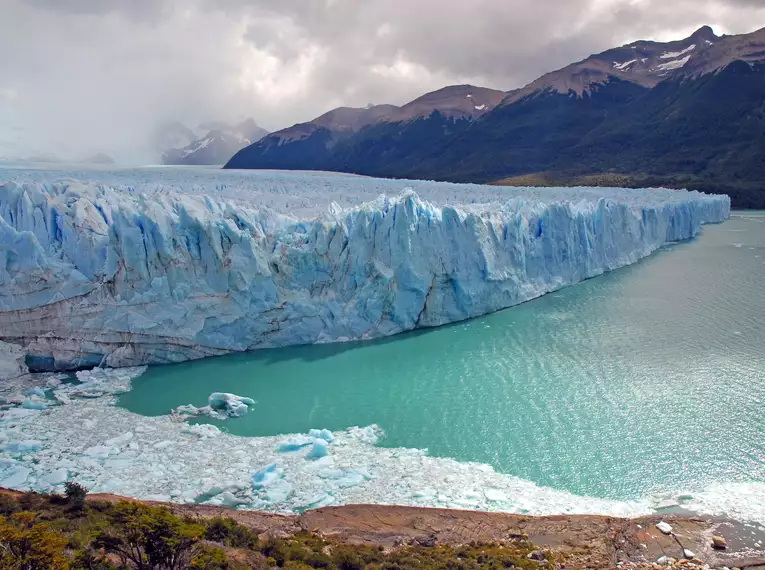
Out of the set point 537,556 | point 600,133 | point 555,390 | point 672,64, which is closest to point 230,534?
point 537,556

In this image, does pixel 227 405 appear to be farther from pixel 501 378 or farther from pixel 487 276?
pixel 487 276

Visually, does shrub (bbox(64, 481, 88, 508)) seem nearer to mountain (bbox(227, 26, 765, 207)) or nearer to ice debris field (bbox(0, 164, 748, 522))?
ice debris field (bbox(0, 164, 748, 522))

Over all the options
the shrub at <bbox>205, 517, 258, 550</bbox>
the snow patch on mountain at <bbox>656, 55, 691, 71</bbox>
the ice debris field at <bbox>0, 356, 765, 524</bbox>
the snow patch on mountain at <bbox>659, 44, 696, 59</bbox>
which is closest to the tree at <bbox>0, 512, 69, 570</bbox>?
the shrub at <bbox>205, 517, 258, 550</bbox>

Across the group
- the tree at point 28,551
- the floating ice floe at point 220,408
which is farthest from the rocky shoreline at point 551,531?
the floating ice floe at point 220,408

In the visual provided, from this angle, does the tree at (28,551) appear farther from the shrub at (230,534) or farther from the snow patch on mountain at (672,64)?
the snow patch on mountain at (672,64)

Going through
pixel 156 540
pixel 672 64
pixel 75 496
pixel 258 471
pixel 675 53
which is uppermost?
pixel 675 53

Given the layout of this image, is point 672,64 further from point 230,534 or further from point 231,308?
point 230,534
